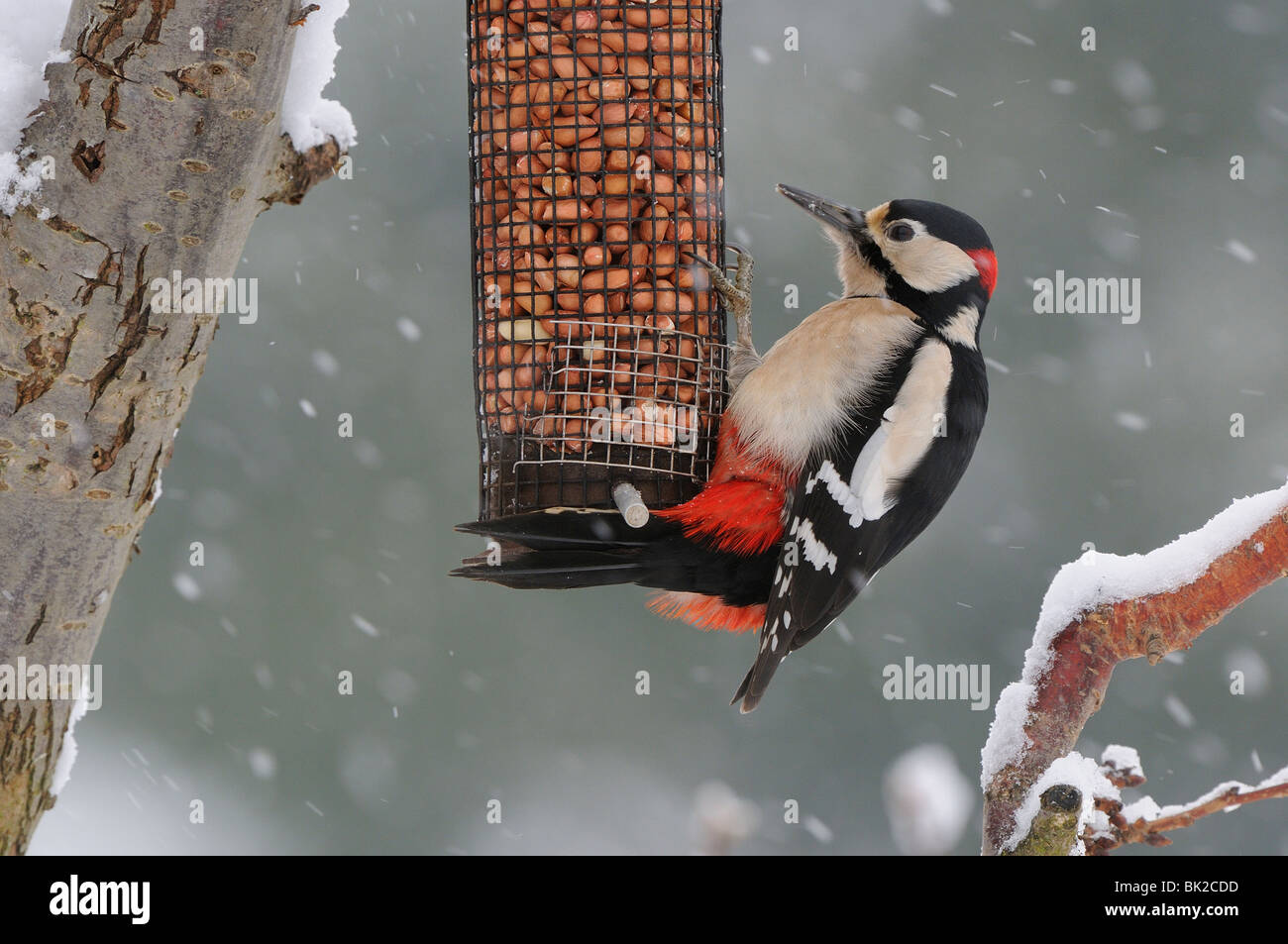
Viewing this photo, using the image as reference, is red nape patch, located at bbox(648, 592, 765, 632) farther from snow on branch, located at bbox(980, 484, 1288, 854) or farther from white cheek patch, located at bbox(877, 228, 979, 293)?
snow on branch, located at bbox(980, 484, 1288, 854)

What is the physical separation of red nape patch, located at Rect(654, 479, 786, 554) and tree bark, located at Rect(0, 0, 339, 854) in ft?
3.69

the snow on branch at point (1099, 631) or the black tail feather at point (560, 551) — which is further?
the black tail feather at point (560, 551)

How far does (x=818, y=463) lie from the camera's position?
3.27 metres

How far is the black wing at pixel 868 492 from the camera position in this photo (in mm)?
3139

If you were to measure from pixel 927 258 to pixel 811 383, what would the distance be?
1.59 ft

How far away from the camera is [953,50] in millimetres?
7227

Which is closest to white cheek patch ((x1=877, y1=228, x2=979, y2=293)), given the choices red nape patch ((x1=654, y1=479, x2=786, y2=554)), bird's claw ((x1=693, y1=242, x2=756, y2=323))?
bird's claw ((x1=693, y1=242, x2=756, y2=323))

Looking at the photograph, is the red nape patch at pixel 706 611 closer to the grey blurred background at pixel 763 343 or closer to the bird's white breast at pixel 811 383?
the bird's white breast at pixel 811 383

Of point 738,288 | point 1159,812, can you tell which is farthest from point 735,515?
point 1159,812

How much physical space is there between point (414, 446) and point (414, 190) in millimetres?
1242

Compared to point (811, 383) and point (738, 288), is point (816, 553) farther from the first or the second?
point (738, 288)

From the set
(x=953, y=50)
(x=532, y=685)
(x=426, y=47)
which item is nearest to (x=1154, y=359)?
(x=953, y=50)

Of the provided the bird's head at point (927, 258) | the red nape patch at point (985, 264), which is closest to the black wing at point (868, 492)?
the bird's head at point (927, 258)

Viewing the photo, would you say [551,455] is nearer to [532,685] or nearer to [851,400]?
[851,400]
